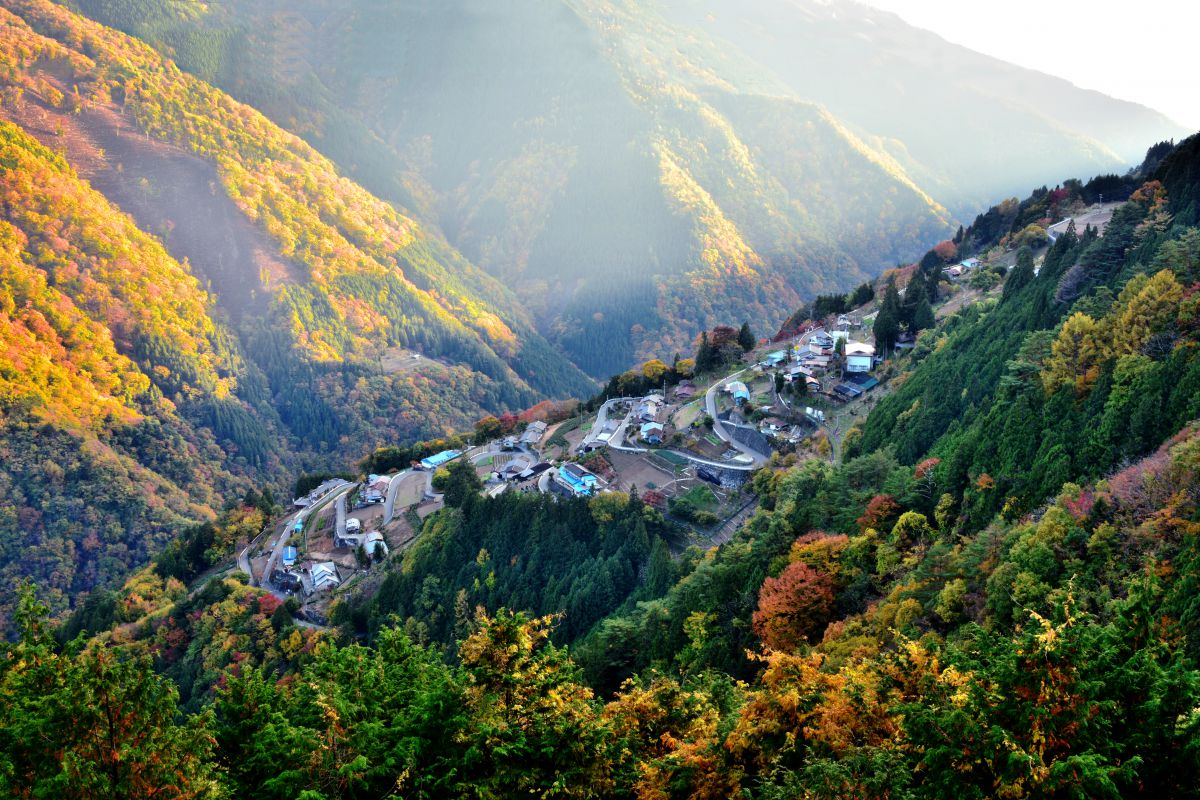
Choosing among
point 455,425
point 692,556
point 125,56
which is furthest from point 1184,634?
point 125,56

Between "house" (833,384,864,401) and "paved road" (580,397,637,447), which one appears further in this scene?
"paved road" (580,397,637,447)

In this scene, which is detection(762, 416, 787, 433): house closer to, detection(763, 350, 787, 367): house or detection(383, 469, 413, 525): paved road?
detection(763, 350, 787, 367): house

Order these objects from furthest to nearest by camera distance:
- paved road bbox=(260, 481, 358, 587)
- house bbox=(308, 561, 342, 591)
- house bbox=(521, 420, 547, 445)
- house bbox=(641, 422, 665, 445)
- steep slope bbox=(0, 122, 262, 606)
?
steep slope bbox=(0, 122, 262, 606), house bbox=(521, 420, 547, 445), paved road bbox=(260, 481, 358, 587), house bbox=(308, 561, 342, 591), house bbox=(641, 422, 665, 445)

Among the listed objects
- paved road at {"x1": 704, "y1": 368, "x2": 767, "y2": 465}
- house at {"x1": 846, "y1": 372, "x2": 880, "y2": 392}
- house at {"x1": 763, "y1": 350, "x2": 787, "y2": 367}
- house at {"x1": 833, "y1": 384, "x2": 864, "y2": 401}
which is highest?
house at {"x1": 846, "y1": 372, "x2": 880, "y2": 392}

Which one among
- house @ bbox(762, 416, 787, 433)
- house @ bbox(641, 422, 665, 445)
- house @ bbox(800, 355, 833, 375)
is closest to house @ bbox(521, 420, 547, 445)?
house @ bbox(641, 422, 665, 445)

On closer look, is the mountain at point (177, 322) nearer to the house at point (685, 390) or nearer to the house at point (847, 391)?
the house at point (685, 390)

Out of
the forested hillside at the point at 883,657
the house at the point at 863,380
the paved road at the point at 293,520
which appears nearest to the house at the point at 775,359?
the house at the point at 863,380
